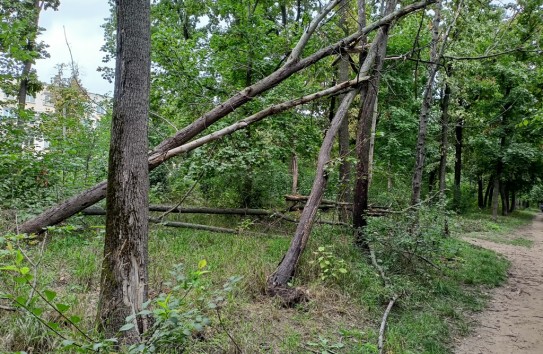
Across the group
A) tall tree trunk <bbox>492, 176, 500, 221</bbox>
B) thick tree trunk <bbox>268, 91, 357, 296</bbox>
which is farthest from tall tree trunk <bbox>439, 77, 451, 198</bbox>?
tall tree trunk <bbox>492, 176, 500, 221</bbox>

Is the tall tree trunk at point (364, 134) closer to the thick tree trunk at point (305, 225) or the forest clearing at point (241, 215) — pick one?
the forest clearing at point (241, 215)

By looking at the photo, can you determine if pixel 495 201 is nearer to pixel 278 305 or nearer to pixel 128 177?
pixel 278 305

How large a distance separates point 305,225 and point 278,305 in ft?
4.93

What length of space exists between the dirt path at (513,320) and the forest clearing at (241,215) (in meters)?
0.04

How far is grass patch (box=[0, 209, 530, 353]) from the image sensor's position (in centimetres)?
336

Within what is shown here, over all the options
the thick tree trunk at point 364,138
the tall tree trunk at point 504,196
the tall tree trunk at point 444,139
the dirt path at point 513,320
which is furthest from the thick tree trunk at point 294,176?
the tall tree trunk at point 504,196

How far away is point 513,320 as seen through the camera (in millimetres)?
5141

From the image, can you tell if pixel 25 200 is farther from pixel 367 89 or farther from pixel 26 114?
pixel 367 89

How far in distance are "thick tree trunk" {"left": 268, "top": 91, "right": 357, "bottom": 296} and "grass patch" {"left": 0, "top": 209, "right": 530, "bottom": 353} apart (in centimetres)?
20

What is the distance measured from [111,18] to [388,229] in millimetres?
16300

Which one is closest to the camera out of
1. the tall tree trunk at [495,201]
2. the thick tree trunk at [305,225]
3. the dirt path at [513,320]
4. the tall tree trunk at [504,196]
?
the dirt path at [513,320]

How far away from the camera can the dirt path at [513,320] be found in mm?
4258

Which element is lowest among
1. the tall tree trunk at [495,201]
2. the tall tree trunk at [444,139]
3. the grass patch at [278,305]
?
the grass patch at [278,305]

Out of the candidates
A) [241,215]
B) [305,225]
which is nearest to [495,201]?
[241,215]
